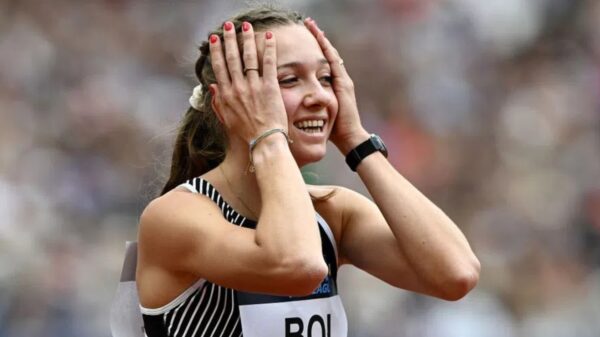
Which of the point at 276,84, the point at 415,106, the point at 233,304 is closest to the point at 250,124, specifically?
the point at 276,84

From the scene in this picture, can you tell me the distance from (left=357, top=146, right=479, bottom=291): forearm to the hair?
1.57 feet

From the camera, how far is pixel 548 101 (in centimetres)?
649

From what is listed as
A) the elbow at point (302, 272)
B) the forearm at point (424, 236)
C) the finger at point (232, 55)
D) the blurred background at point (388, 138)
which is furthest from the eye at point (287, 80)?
the blurred background at point (388, 138)

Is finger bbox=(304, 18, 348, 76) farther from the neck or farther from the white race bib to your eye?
the white race bib

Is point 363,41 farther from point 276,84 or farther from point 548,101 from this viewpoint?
point 276,84

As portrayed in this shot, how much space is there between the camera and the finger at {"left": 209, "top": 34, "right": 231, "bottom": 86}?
109 inches

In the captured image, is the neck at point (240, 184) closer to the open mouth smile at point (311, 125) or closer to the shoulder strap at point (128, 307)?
the open mouth smile at point (311, 125)

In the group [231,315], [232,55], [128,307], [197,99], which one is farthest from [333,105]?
[128,307]

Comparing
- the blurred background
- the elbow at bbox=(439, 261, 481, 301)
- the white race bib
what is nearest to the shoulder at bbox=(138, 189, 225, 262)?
the white race bib

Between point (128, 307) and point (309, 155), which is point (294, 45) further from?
point (128, 307)

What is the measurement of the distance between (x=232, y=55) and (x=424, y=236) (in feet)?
2.34

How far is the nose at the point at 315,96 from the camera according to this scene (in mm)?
2758

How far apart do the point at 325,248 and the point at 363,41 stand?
149 inches

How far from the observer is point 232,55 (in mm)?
2768
